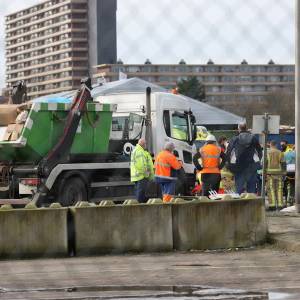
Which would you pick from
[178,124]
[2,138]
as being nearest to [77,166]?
[2,138]

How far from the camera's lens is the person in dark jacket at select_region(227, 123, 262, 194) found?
16.4 m

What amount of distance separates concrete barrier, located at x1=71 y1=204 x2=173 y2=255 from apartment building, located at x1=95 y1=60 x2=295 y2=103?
5589mm

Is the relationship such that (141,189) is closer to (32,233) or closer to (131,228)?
(131,228)

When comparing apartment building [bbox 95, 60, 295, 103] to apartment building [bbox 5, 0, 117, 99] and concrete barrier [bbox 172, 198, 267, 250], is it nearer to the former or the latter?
apartment building [bbox 5, 0, 117, 99]

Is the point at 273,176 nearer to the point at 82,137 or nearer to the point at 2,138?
the point at 82,137

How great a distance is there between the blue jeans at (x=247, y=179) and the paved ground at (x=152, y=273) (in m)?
5.09

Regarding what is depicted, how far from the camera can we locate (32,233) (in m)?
10.8

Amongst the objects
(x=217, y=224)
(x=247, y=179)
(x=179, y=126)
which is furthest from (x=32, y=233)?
(x=179, y=126)

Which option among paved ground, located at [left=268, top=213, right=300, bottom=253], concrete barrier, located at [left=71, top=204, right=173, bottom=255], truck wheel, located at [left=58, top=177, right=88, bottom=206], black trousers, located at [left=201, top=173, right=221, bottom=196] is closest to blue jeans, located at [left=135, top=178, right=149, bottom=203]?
black trousers, located at [left=201, top=173, right=221, bottom=196]

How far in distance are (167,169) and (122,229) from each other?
4.49m

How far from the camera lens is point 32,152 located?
16.7 m

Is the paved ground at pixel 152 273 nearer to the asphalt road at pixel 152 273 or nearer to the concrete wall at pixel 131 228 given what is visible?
the asphalt road at pixel 152 273

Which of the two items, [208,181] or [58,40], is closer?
[58,40]

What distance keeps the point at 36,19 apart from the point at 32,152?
39.6 feet
